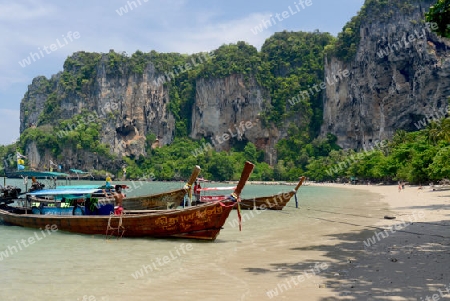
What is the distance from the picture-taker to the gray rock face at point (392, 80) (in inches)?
3029

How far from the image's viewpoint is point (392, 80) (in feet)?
277

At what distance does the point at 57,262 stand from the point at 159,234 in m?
3.75

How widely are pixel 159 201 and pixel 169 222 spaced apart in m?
5.34

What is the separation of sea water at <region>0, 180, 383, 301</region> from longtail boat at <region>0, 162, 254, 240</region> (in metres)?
0.31

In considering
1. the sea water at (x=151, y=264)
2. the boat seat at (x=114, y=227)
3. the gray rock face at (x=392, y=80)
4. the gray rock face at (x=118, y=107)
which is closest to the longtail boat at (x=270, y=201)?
the sea water at (x=151, y=264)

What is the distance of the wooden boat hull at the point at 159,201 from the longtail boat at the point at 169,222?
3.74m

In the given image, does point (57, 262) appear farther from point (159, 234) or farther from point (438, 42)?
point (438, 42)

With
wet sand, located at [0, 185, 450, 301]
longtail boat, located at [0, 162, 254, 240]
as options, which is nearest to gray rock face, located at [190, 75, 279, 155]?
wet sand, located at [0, 185, 450, 301]

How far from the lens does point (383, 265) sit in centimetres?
830

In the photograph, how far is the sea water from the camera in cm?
729

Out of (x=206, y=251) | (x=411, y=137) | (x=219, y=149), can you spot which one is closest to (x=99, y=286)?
(x=206, y=251)

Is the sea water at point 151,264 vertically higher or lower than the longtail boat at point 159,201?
lower

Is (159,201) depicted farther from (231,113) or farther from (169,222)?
(231,113)

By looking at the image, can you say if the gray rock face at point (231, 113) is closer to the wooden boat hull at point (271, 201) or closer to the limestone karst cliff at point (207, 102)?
the limestone karst cliff at point (207, 102)
